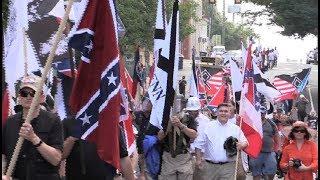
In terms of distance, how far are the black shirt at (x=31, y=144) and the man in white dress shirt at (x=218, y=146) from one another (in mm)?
4441

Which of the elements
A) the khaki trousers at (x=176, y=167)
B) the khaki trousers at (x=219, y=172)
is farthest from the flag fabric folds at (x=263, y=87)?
the khaki trousers at (x=176, y=167)

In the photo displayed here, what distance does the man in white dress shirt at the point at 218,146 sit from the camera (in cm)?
1014

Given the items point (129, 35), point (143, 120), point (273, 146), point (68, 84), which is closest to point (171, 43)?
point (68, 84)

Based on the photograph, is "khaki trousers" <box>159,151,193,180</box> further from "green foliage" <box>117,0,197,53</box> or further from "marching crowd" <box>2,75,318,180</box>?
"green foliage" <box>117,0,197,53</box>

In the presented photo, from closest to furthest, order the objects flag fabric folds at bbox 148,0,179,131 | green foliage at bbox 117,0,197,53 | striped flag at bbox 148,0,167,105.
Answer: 1. flag fabric folds at bbox 148,0,179,131
2. striped flag at bbox 148,0,167,105
3. green foliage at bbox 117,0,197,53

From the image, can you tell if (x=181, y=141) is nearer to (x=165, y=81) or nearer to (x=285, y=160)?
(x=285, y=160)

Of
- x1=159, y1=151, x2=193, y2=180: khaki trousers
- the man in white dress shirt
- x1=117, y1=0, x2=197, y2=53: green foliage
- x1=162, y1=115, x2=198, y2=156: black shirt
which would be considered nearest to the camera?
x1=162, y1=115, x2=198, y2=156: black shirt

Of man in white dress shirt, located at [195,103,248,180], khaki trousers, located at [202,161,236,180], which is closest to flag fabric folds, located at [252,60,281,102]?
man in white dress shirt, located at [195,103,248,180]

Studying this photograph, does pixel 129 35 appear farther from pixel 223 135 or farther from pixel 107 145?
pixel 107 145

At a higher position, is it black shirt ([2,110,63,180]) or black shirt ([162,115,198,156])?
black shirt ([2,110,63,180])

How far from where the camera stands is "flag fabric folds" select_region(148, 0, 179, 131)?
336 inches

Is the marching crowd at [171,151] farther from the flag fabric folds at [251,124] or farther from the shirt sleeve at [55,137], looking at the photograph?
the flag fabric folds at [251,124]

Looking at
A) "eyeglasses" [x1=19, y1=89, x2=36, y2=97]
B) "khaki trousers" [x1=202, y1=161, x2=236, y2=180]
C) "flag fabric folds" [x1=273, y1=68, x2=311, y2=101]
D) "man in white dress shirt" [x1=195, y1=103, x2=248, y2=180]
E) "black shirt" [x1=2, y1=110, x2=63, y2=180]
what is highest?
"eyeglasses" [x1=19, y1=89, x2=36, y2=97]

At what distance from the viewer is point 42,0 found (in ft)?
29.6
